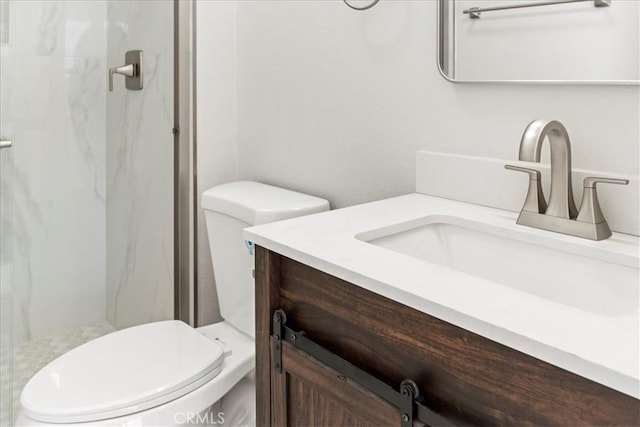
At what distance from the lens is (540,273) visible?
913 mm

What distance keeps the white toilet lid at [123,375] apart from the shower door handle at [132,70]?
0.94 m

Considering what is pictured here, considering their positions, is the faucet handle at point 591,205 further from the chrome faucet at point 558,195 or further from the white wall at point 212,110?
the white wall at point 212,110

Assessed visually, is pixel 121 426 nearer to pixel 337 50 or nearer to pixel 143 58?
pixel 337 50

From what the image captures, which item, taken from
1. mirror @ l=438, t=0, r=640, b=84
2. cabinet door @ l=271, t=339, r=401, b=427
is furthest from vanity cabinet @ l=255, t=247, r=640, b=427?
mirror @ l=438, t=0, r=640, b=84

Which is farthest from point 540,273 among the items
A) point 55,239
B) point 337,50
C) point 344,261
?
point 55,239

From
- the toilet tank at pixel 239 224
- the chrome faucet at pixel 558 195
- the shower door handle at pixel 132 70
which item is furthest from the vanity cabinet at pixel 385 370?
the shower door handle at pixel 132 70

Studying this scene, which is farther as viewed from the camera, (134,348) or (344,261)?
(134,348)

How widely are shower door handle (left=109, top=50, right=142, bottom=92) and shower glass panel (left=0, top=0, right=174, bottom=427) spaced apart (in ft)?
0.10

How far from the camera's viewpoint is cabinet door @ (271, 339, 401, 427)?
77 cm

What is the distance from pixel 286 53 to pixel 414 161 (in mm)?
553

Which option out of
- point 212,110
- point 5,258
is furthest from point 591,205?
point 5,258

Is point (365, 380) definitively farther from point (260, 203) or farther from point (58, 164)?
point (58, 164)

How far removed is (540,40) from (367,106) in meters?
0.44

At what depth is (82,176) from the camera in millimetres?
2254
